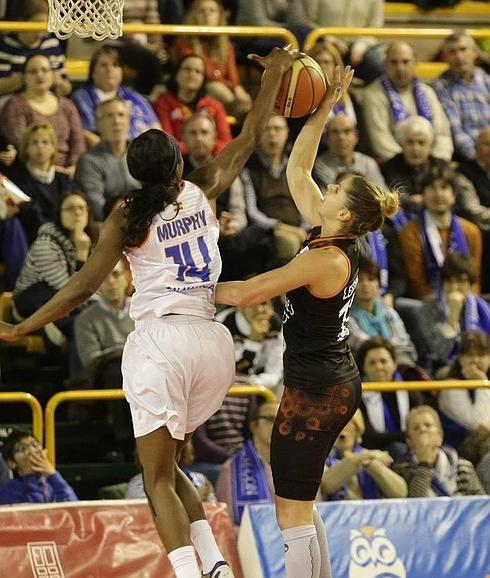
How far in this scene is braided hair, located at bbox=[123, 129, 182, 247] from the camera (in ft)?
19.0

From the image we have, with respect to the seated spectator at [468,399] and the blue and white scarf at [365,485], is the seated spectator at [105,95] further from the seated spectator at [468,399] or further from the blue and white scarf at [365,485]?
the blue and white scarf at [365,485]

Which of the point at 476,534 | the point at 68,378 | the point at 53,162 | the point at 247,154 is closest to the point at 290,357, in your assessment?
the point at 247,154

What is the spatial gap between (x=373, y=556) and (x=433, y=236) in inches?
127

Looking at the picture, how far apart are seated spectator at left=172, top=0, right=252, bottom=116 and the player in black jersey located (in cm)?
487

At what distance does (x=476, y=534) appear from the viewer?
7.49 meters

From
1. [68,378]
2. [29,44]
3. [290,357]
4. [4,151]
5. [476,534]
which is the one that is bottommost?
[476,534]

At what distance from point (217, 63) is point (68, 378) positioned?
3076 mm

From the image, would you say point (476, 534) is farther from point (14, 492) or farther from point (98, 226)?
point (98, 226)

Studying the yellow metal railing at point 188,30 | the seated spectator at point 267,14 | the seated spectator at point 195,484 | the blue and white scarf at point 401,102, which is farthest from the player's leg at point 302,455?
the seated spectator at point 267,14

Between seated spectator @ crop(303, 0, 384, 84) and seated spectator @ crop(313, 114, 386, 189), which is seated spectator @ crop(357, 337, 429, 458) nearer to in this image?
seated spectator @ crop(313, 114, 386, 189)

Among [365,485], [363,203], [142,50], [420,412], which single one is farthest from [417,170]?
[363,203]

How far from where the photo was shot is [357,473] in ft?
26.2

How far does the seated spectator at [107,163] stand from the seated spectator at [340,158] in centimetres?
136

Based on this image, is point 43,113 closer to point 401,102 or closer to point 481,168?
point 401,102
